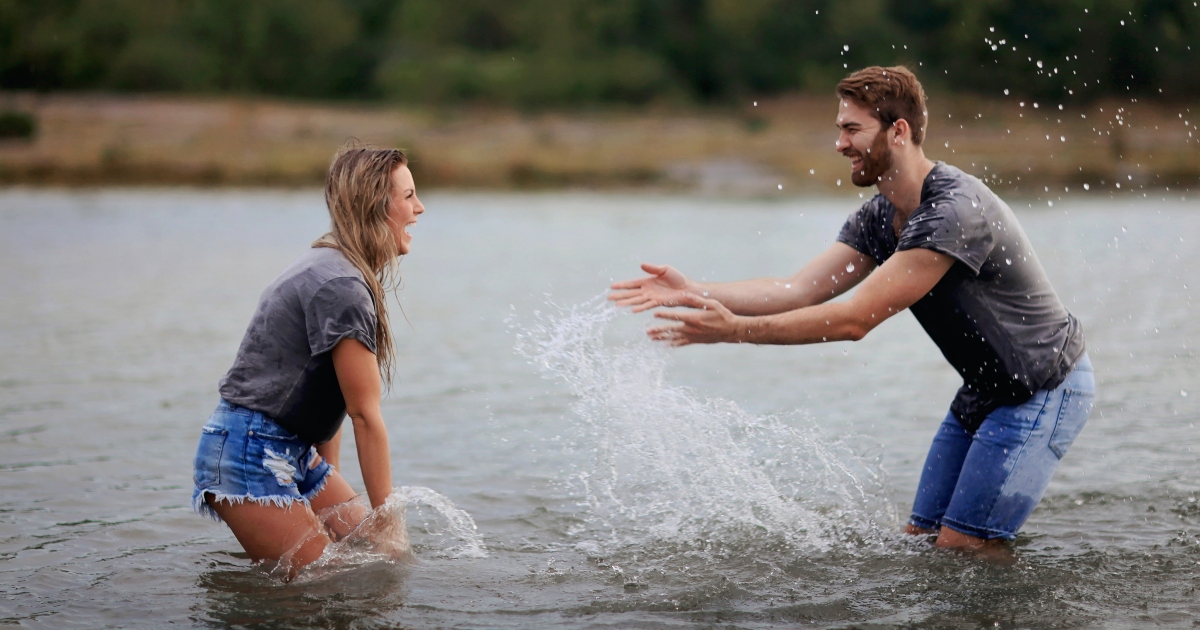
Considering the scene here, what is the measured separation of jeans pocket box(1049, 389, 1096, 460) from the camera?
5.40 metres

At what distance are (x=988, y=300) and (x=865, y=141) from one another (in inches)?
33.9

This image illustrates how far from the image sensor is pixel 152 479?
7.75 metres

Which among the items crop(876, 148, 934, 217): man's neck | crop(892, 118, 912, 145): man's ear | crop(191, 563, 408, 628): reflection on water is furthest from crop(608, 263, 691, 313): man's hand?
crop(191, 563, 408, 628): reflection on water

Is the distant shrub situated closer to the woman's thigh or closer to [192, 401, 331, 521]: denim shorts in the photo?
the woman's thigh

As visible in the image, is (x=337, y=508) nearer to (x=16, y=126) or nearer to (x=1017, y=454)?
(x=1017, y=454)

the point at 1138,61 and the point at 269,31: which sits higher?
the point at 269,31

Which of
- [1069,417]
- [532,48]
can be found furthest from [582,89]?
[1069,417]

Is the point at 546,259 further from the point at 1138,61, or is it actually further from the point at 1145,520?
the point at 1138,61

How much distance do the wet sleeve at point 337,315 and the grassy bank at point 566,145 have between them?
116ft

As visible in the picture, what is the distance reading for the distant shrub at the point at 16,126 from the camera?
4797 cm

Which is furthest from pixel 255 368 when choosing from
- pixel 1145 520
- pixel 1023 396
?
pixel 1145 520

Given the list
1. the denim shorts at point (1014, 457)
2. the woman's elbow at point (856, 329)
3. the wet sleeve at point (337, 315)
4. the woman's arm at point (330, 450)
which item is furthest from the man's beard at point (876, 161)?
the woman's arm at point (330, 450)

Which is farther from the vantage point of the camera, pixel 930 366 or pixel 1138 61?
pixel 1138 61

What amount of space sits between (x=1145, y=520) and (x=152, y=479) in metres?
Answer: 5.92
